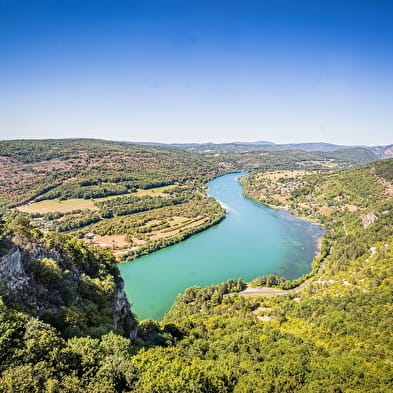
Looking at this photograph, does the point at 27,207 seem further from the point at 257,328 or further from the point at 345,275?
the point at 345,275

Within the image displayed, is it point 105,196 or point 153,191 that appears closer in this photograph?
point 105,196

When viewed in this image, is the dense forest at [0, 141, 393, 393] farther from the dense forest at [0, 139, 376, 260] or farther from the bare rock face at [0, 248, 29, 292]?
the dense forest at [0, 139, 376, 260]

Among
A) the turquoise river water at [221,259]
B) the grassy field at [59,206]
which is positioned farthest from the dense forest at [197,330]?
the grassy field at [59,206]

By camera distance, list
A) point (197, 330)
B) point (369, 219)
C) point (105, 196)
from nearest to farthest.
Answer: point (197, 330) → point (369, 219) → point (105, 196)

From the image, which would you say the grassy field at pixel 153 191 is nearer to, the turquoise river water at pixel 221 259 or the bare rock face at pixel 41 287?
the turquoise river water at pixel 221 259

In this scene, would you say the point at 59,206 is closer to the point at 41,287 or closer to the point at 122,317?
the point at 122,317

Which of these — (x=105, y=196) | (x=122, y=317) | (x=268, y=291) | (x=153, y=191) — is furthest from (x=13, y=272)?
(x=153, y=191)

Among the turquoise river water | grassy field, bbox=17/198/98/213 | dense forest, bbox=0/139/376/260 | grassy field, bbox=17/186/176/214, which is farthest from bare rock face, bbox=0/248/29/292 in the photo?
grassy field, bbox=17/198/98/213
